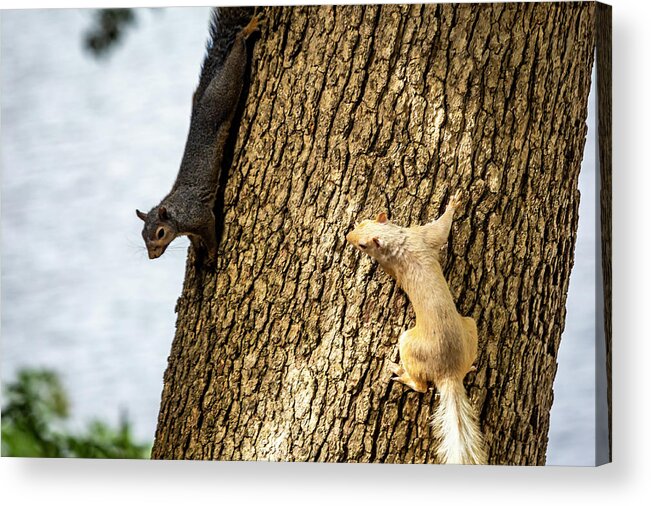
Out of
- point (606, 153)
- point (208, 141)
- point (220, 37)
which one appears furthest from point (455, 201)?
point (220, 37)

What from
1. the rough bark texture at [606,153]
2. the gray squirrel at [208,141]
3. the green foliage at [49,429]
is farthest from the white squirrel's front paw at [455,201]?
the green foliage at [49,429]

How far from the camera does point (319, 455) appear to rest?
3.53 m

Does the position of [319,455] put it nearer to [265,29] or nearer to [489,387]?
[489,387]

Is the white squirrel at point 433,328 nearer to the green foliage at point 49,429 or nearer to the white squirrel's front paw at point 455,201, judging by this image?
the white squirrel's front paw at point 455,201

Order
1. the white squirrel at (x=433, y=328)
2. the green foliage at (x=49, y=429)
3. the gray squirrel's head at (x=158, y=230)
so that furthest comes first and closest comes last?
the green foliage at (x=49, y=429) → the gray squirrel's head at (x=158, y=230) → the white squirrel at (x=433, y=328)

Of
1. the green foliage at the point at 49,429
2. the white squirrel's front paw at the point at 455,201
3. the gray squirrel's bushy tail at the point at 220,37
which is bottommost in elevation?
the green foliage at the point at 49,429

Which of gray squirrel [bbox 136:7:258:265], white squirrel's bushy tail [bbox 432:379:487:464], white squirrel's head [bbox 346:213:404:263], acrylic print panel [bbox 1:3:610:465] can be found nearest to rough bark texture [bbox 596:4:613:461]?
acrylic print panel [bbox 1:3:610:465]

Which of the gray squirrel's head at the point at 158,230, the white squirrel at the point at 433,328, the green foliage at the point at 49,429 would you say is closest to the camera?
the white squirrel at the point at 433,328

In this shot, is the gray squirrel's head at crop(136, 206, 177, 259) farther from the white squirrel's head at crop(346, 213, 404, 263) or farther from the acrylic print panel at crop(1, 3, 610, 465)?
the white squirrel's head at crop(346, 213, 404, 263)

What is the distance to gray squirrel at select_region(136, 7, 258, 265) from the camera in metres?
3.57

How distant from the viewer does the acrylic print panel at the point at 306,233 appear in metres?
3.41

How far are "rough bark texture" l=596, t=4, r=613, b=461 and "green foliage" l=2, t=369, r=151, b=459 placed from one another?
5.07ft

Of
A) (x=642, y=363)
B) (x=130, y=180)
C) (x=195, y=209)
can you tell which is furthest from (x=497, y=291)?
(x=130, y=180)

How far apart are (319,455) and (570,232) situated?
1.07 meters
